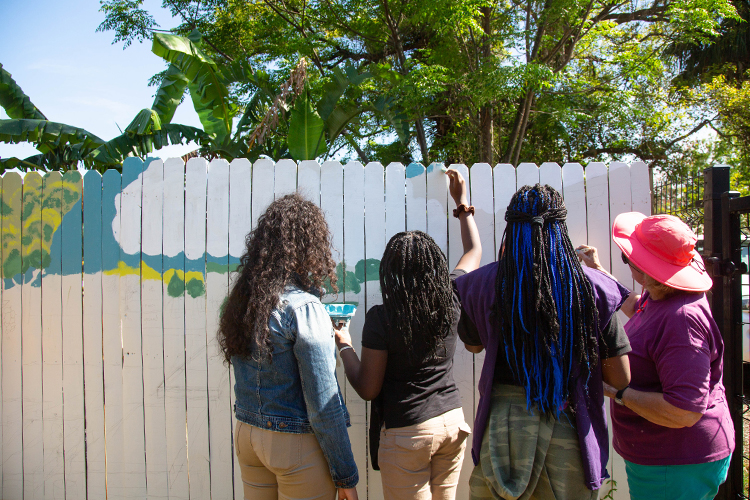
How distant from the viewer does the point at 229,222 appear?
319cm

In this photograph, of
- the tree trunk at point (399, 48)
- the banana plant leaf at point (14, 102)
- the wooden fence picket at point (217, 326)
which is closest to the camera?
the wooden fence picket at point (217, 326)

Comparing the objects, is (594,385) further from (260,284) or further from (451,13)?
(451,13)

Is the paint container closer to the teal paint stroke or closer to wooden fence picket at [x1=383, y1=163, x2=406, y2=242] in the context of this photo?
wooden fence picket at [x1=383, y1=163, x2=406, y2=242]

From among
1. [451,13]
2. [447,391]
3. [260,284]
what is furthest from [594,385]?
[451,13]

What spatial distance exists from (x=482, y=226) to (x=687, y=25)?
877 centimetres

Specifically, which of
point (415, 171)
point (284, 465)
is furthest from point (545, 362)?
point (415, 171)

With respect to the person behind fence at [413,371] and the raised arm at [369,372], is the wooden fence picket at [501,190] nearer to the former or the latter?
the person behind fence at [413,371]

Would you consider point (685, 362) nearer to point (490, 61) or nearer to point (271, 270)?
point (271, 270)

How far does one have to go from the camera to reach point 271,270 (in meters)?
2.01

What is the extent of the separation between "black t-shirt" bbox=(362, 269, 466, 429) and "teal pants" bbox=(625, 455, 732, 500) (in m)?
0.94

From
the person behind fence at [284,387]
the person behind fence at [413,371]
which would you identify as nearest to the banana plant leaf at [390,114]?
the person behind fence at [413,371]

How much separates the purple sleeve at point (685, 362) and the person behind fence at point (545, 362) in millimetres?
250

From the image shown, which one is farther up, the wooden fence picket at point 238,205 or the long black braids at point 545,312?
the wooden fence picket at point 238,205

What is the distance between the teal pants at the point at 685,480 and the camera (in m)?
2.06
